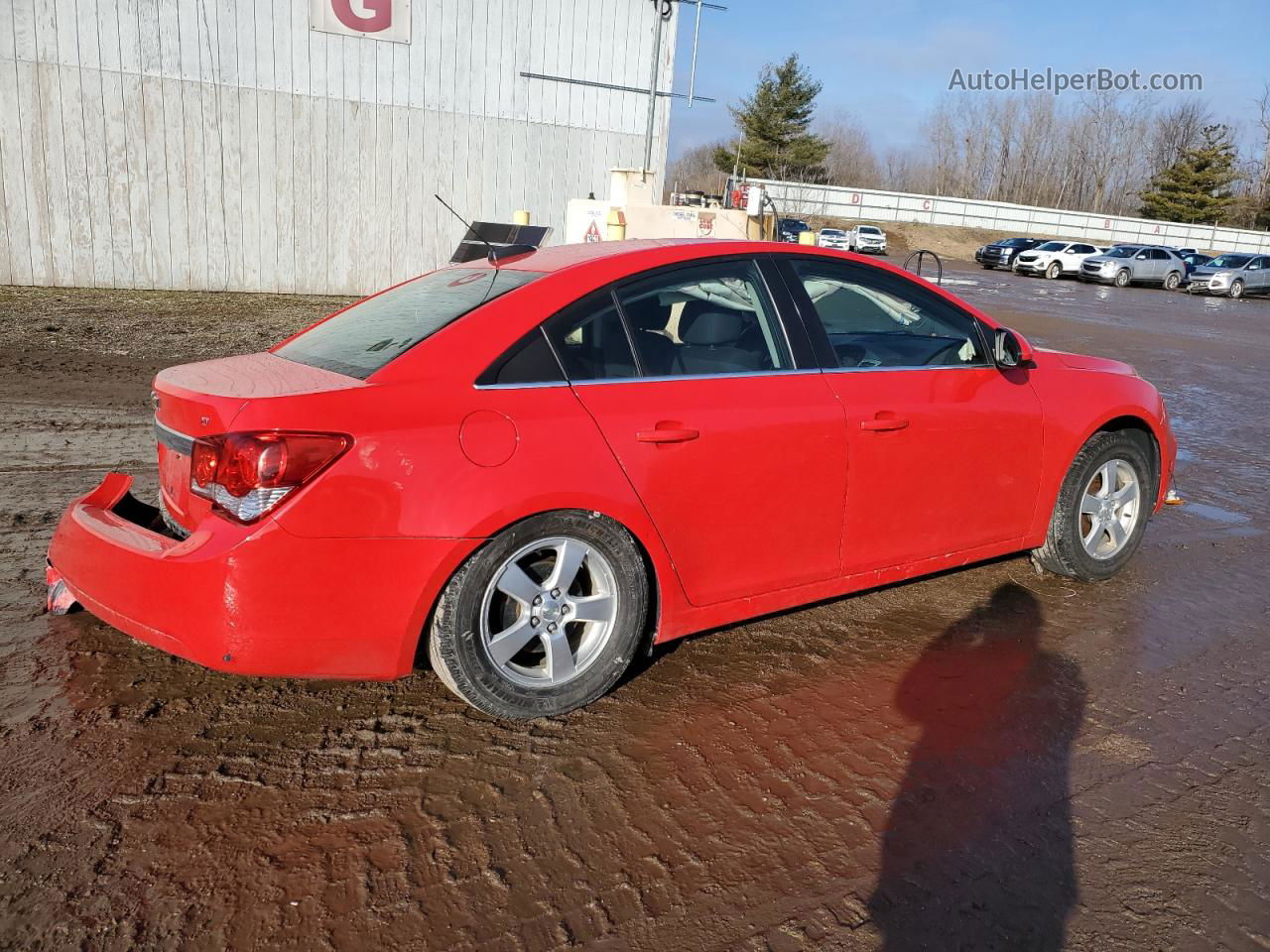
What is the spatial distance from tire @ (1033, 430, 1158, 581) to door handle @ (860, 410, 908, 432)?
1.23m

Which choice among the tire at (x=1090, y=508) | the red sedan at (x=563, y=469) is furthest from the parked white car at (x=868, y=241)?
the red sedan at (x=563, y=469)

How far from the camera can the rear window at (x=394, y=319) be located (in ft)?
11.0

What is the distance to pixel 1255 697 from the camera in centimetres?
378

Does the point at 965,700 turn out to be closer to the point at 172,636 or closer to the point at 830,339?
the point at 830,339

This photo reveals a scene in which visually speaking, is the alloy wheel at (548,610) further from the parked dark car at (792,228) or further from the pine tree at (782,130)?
the pine tree at (782,130)

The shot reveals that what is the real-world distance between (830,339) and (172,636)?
2539 millimetres

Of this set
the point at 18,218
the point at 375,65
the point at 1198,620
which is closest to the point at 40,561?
the point at 1198,620

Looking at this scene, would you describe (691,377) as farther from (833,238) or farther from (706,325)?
(833,238)

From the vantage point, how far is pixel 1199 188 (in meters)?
69.3

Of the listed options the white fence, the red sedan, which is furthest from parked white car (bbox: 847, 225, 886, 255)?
the red sedan

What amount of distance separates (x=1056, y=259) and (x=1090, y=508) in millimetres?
39138

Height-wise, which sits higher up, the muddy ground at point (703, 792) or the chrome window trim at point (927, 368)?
the chrome window trim at point (927, 368)

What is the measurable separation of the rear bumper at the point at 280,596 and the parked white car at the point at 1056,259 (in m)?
41.4

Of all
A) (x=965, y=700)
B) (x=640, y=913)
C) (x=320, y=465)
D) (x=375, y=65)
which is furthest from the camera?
(x=375, y=65)
